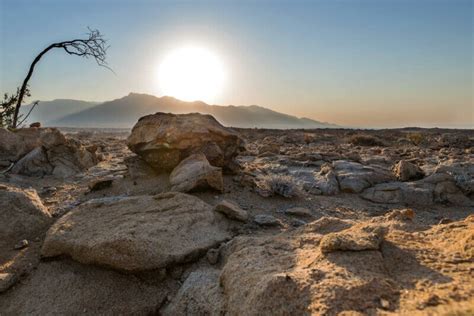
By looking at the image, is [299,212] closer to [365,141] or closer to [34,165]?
[34,165]

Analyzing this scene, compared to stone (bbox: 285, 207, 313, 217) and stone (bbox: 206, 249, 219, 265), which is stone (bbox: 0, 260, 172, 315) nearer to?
stone (bbox: 206, 249, 219, 265)

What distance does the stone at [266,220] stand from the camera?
5404 mm

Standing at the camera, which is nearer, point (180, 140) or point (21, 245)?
point (21, 245)

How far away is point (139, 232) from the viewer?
4.38m

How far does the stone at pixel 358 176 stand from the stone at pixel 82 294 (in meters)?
5.09

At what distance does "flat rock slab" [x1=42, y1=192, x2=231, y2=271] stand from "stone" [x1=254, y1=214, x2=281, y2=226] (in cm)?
53

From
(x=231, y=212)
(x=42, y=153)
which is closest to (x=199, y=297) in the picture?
(x=231, y=212)

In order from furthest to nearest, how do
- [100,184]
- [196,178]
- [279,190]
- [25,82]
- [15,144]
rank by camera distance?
[25,82] → [15,144] → [100,184] → [279,190] → [196,178]

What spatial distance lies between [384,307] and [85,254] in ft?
11.1

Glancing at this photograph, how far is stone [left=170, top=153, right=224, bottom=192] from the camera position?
6.37m

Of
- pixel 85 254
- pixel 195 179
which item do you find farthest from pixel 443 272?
pixel 195 179

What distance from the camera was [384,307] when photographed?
2.35 meters

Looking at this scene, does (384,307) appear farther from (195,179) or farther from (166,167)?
(166,167)

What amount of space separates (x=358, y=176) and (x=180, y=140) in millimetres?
4121
